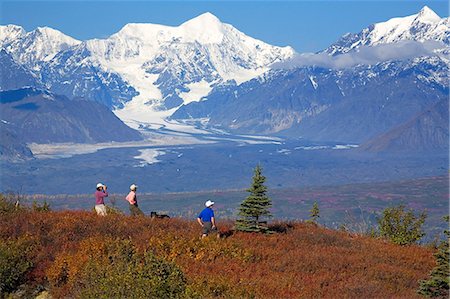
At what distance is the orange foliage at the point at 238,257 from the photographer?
590 inches

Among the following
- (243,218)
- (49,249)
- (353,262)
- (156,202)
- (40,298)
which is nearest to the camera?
(40,298)

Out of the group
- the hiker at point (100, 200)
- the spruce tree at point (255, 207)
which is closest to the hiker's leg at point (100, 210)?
the hiker at point (100, 200)

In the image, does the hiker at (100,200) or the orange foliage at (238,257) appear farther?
the hiker at (100,200)

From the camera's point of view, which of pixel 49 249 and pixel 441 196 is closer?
pixel 49 249

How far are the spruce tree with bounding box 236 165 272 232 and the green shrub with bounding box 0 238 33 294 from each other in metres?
7.76

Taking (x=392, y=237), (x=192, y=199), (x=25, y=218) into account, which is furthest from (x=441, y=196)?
(x=25, y=218)

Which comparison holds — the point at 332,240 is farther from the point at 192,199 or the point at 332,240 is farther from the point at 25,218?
the point at 192,199

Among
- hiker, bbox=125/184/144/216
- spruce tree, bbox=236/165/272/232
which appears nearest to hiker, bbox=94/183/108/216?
hiker, bbox=125/184/144/216

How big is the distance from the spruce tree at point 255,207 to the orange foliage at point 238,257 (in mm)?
667

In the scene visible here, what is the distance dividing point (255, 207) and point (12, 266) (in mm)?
8619

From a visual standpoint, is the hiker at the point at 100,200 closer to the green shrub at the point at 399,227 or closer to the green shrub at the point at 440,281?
the green shrub at the point at 440,281

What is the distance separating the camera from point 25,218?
781 inches

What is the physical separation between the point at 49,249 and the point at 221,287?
5.65 m

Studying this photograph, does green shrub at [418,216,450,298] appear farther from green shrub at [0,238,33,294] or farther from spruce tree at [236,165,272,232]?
green shrub at [0,238,33,294]
